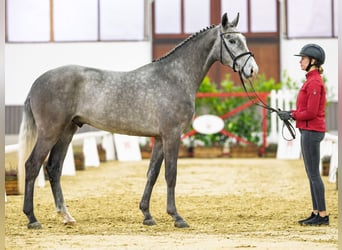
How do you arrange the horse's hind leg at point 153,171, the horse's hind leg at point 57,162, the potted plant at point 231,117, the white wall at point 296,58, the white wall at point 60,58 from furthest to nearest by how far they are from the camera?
the white wall at point 60,58, the white wall at point 296,58, the potted plant at point 231,117, the horse's hind leg at point 57,162, the horse's hind leg at point 153,171

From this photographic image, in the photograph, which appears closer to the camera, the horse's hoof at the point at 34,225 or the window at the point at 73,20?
the horse's hoof at the point at 34,225

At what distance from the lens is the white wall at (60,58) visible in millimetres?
21938

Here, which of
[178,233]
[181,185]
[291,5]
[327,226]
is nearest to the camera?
[178,233]

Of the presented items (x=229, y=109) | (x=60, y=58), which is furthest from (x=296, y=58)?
(x=60, y=58)

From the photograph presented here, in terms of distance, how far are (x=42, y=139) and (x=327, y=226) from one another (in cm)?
262

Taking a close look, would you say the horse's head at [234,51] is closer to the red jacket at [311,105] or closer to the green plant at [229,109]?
the red jacket at [311,105]

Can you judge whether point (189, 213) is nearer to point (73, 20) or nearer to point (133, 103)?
point (133, 103)

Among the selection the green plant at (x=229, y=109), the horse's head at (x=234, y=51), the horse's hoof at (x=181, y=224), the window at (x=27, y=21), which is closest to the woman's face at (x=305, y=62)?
the horse's head at (x=234, y=51)

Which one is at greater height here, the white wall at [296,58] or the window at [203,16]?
the window at [203,16]

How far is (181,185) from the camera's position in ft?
38.2

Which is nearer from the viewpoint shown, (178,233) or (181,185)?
(178,233)

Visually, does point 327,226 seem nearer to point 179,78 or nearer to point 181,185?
point 179,78

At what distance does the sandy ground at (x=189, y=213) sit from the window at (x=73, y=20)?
8.51 metres

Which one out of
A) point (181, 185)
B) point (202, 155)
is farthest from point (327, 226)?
point (202, 155)
